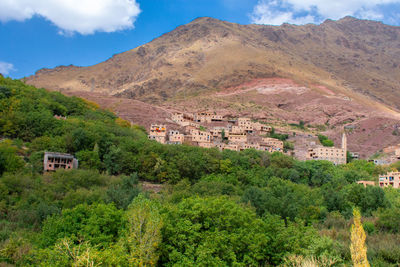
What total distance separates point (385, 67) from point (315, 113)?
285 feet

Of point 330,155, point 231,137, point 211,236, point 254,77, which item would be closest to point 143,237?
point 211,236

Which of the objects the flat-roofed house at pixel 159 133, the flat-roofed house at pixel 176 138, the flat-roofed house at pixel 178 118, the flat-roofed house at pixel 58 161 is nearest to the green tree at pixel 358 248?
the flat-roofed house at pixel 58 161

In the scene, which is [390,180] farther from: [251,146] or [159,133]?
[159,133]

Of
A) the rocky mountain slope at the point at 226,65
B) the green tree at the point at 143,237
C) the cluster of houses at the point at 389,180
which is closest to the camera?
the green tree at the point at 143,237

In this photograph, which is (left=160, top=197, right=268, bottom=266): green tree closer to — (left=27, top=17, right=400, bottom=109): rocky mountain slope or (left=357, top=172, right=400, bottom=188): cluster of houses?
(left=357, top=172, right=400, bottom=188): cluster of houses

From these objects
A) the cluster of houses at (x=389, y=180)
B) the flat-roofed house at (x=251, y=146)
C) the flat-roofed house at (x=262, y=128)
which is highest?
the flat-roofed house at (x=262, y=128)

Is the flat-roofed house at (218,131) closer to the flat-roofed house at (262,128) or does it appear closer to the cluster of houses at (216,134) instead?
the cluster of houses at (216,134)

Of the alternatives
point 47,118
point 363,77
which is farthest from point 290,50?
point 47,118

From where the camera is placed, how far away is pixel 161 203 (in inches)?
1023

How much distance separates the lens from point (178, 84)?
11331cm

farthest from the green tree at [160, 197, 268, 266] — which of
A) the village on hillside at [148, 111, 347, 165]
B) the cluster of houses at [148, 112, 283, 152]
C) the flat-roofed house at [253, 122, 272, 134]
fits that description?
the flat-roofed house at [253, 122, 272, 134]

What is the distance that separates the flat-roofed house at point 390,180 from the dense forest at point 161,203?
1.78 m

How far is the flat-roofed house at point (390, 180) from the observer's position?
46041 millimetres

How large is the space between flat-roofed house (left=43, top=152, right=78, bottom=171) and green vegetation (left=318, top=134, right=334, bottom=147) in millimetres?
47746
